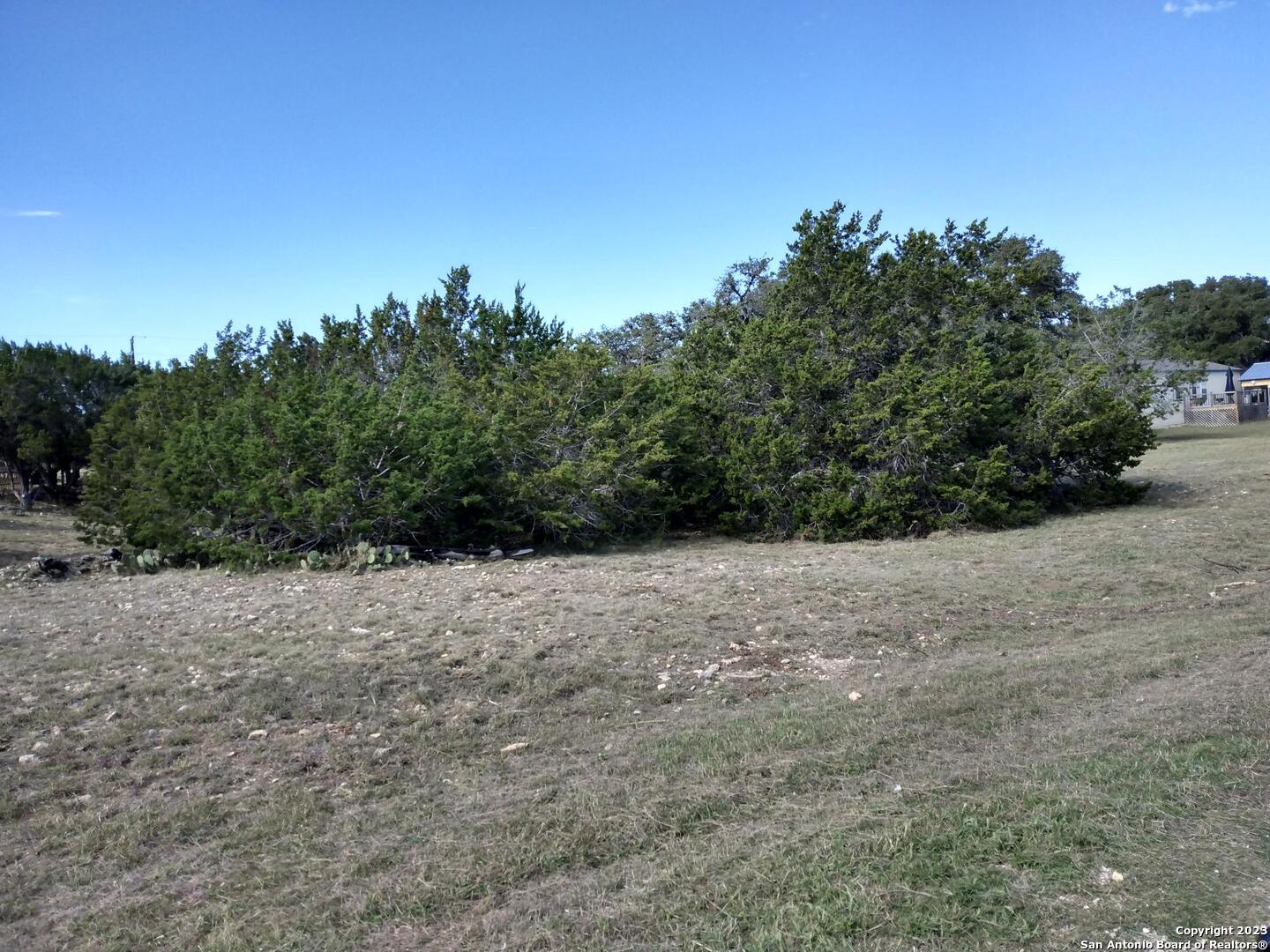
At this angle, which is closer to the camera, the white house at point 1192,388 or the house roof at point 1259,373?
the white house at point 1192,388

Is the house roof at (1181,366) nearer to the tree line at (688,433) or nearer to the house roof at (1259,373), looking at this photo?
the house roof at (1259,373)

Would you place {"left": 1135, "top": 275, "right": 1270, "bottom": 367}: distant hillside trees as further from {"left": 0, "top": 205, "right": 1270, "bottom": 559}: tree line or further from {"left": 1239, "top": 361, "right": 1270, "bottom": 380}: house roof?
{"left": 0, "top": 205, "right": 1270, "bottom": 559}: tree line

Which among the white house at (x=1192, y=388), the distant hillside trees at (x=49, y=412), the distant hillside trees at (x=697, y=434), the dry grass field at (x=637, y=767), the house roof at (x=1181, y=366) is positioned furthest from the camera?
the white house at (x=1192, y=388)

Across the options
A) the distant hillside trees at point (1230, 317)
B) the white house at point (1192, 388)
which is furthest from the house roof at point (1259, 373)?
the distant hillside trees at point (1230, 317)

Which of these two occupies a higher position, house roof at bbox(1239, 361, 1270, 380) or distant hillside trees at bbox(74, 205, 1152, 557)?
house roof at bbox(1239, 361, 1270, 380)

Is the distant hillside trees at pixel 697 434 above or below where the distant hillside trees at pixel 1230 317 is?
below

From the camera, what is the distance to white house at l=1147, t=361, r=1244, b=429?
43531mm

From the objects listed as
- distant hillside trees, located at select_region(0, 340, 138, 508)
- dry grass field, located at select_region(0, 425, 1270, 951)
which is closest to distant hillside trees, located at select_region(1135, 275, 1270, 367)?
distant hillside trees, located at select_region(0, 340, 138, 508)

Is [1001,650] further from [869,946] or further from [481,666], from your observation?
[869,946]

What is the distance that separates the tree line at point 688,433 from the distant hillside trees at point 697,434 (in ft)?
0.13

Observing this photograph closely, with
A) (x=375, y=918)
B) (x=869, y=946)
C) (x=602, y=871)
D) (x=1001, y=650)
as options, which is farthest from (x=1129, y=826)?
(x=1001, y=650)

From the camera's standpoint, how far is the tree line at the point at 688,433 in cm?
1304

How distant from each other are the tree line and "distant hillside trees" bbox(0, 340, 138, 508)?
8.07 m

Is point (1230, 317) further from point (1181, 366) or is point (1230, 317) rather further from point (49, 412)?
point (49, 412)
